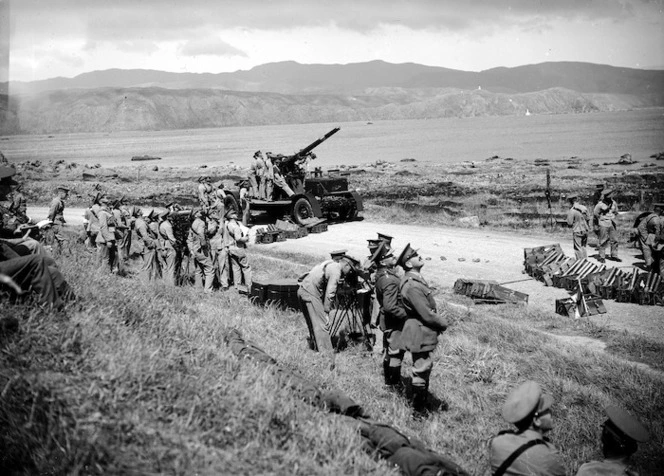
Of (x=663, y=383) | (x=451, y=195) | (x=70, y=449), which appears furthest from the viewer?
(x=451, y=195)

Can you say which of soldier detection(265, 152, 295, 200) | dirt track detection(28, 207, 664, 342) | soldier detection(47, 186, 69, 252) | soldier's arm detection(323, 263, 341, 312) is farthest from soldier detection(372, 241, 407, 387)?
soldier detection(265, 152, 295, 200)

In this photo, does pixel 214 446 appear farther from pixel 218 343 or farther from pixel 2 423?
pixel 218 343

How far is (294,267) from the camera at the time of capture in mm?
14945

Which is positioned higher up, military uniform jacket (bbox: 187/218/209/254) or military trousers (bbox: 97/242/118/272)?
military uniform jacket (bbox: 187/218/209/254)

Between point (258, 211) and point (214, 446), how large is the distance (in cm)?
1825

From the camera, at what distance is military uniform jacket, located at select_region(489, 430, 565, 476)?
13.3 ft

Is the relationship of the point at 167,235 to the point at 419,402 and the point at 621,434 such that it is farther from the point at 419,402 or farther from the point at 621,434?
the point at 621,434

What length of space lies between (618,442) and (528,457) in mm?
749

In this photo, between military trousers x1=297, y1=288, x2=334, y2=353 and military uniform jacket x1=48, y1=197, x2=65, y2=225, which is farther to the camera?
military uniform jacket x1=48, y1=197, x2=65, y2=225

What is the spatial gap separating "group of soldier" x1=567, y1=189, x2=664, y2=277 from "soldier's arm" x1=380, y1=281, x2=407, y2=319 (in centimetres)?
763

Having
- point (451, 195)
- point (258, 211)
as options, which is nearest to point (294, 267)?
point (258, 211)

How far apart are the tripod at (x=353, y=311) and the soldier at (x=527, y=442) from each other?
15.6ft

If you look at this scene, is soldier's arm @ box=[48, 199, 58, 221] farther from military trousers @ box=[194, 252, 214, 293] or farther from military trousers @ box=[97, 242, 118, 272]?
military trousers @ box=[194, 252, 214, 293]

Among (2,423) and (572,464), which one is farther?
(572,464)
